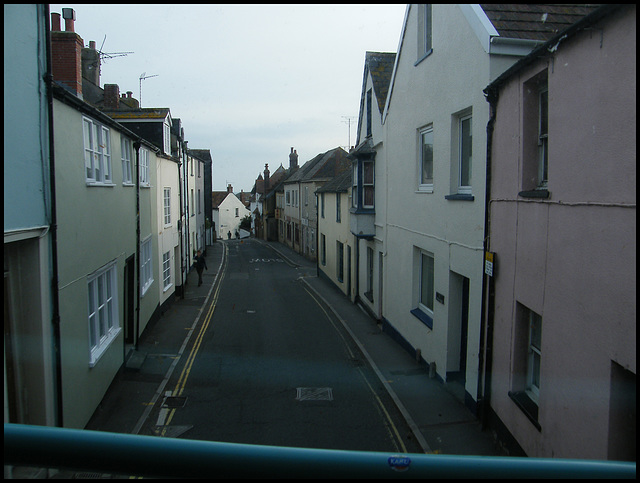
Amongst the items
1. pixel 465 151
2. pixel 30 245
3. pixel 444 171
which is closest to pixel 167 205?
pixel 444 171

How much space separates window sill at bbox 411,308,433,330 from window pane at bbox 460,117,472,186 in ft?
11.7

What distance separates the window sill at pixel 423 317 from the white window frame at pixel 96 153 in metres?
7.93

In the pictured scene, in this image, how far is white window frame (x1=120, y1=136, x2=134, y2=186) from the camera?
41.7 feet

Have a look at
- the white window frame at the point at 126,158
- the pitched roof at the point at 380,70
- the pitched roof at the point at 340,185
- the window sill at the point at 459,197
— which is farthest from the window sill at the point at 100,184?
the pitched roof at the point at 340,185

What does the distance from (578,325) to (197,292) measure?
2084cm

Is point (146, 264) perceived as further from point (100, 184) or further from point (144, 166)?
point (100, 184)

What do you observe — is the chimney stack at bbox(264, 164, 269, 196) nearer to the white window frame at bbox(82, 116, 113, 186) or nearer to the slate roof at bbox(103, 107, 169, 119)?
the slate roof at bbox(103, 107, 169, 119)

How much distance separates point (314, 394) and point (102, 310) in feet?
15.9

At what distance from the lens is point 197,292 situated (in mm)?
24531

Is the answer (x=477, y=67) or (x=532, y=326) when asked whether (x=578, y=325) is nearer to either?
(x=532, y=326)

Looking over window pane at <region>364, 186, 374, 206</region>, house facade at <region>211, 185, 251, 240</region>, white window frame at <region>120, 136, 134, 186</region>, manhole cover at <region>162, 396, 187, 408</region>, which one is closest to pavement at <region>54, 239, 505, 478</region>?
manhole cover at <region>162, 396, 187, 408</region>

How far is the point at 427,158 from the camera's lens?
12.7m

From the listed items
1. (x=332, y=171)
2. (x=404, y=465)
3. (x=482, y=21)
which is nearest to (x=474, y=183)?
(x=482, y=21)

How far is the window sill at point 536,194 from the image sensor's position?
653 centimetres
